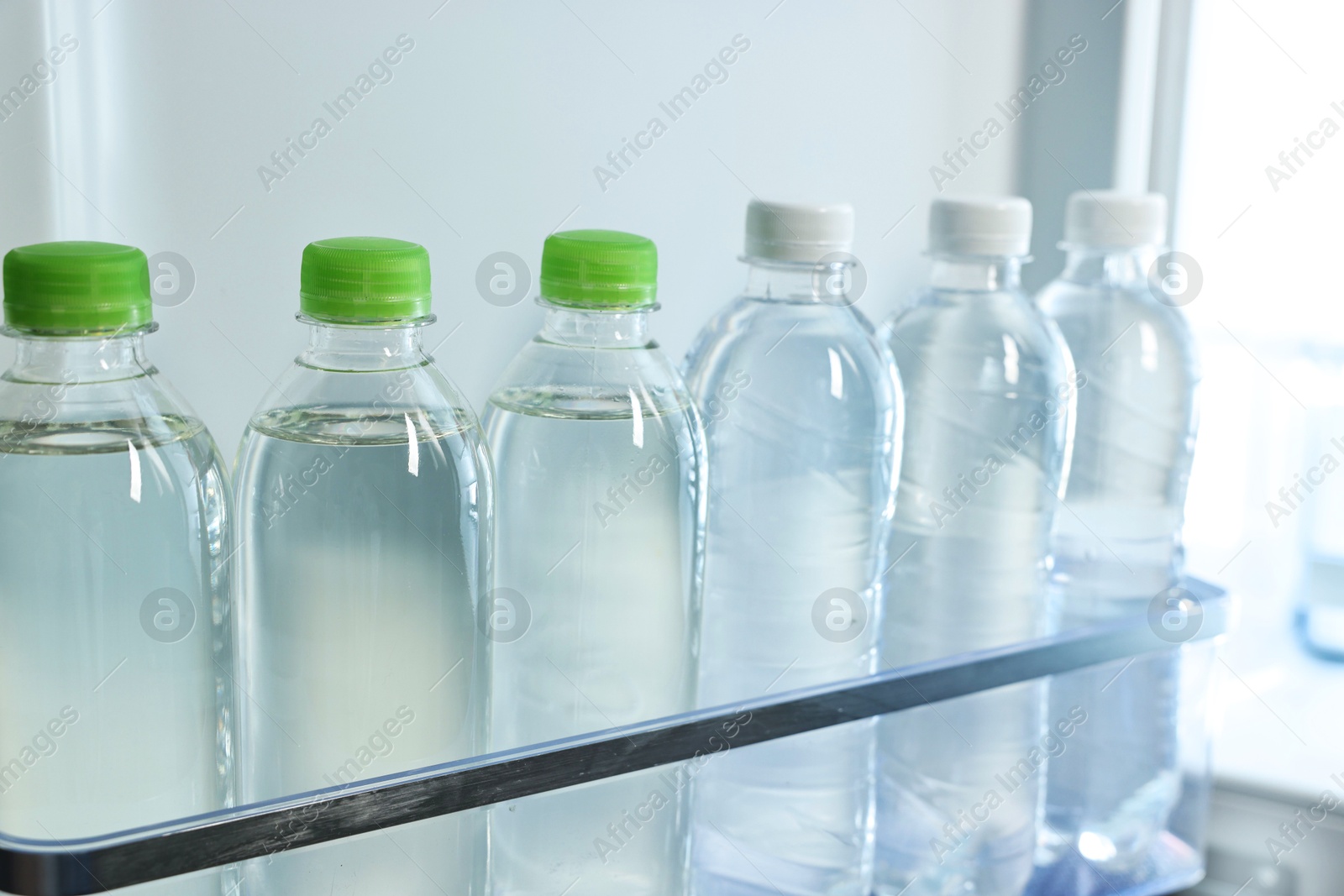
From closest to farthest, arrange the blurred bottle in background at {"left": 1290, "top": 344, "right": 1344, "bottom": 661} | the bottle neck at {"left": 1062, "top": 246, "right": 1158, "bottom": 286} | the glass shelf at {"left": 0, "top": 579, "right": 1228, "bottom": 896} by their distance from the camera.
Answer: the glass shelf at {"left": 0, "top": 579, "right": 1228, "bottom": 896}, the bottle neck at {"left": 1062, "top": 246, "right": 1158, "bottom": 286}, the blurred bottle in background at {"left": 1290, "top": 344, "right": 1344, "bottom": 661}

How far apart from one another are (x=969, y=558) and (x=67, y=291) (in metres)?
0.57

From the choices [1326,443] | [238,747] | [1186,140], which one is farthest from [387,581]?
[1326,443]

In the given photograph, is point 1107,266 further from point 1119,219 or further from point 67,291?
point 67,291

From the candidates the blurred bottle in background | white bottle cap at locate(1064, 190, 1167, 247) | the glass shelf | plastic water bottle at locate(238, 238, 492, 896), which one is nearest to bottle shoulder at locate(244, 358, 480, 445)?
plastic water bottle at locate(238, 238, 492, 896)

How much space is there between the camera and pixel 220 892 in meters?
0.55

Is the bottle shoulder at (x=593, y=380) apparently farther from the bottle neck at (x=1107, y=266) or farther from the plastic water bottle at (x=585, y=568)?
the bottle neck at (x=1107, y=266)

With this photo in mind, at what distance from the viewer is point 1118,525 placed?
34.0 inches

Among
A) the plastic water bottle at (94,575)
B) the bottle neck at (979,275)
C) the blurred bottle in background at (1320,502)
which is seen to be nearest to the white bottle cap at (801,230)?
the bottle neck at (979,275)

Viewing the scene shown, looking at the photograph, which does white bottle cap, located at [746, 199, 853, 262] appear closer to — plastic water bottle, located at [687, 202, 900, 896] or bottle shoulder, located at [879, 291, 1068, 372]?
plastic water bottle, located at [687, 202, 900, 896]

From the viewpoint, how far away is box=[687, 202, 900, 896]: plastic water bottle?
723 mm

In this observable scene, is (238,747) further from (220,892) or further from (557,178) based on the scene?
(557,178)

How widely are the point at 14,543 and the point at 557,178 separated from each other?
0.39 meters

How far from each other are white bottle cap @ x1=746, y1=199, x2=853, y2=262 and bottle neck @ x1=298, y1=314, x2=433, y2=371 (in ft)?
0.74

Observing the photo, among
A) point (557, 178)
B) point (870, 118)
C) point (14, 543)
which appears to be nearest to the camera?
point (14, 543)
